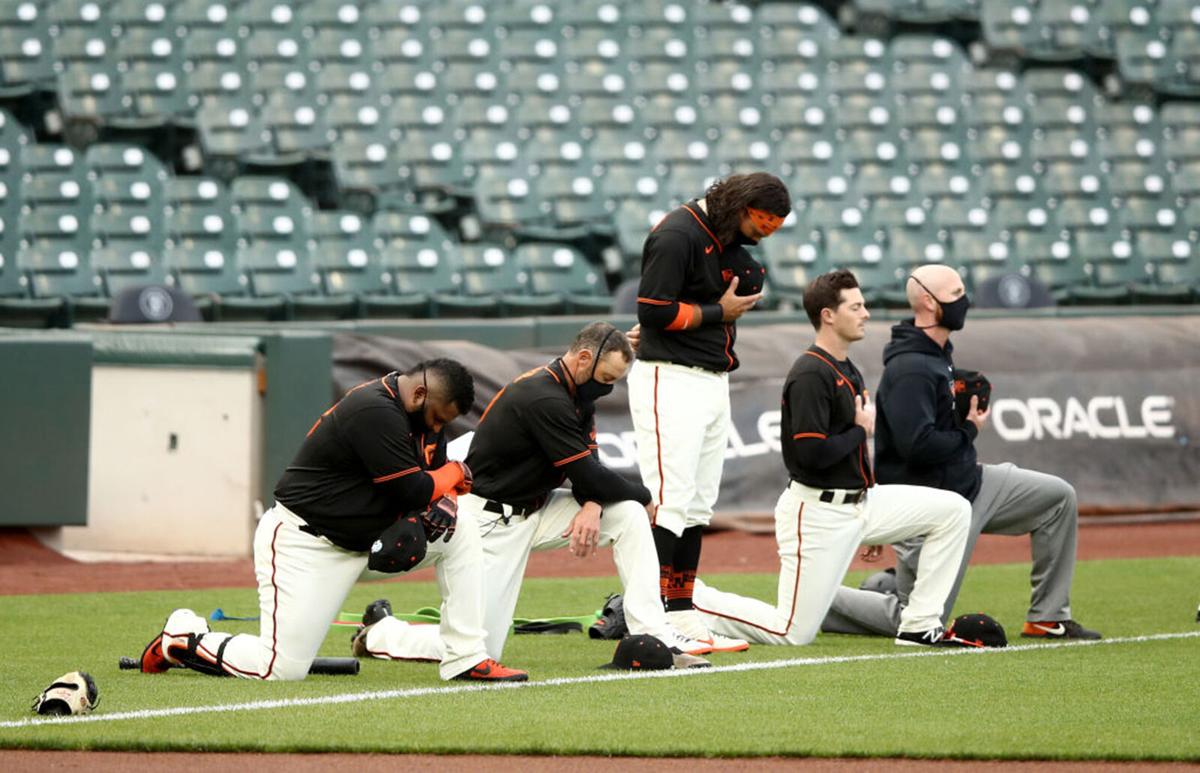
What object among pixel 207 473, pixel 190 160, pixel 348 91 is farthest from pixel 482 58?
pixel 207 473

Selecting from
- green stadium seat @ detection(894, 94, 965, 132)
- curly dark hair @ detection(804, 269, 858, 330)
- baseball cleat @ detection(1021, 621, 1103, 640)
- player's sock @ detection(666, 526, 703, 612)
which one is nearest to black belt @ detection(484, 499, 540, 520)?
player's sock @ detection(666, 526, 703, 612)

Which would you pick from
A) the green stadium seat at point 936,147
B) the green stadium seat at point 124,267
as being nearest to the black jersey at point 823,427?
the green stadium seat at point 124,267

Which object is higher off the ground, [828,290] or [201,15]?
[201,15]

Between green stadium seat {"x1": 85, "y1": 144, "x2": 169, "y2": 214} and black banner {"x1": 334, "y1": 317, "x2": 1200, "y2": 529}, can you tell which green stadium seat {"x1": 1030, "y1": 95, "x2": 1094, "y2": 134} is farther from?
green stadium seat {"x1": 85, "y1": 144, "x2": 169, "y2": 214}

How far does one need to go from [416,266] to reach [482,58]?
3.46 meters

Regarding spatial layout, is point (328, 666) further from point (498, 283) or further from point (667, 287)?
point (498, 283)

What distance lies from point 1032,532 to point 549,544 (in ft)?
7.15

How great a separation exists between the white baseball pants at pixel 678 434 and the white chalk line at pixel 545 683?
720mm

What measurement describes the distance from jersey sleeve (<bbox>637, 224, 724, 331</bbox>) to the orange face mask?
0.27 meters

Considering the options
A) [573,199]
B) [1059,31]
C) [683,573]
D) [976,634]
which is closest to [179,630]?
[683,573]

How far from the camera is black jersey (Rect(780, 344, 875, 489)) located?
6.84 metres

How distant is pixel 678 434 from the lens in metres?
6.91

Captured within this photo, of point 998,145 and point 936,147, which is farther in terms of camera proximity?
point 998,145

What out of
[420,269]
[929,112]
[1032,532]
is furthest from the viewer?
[929,112]
